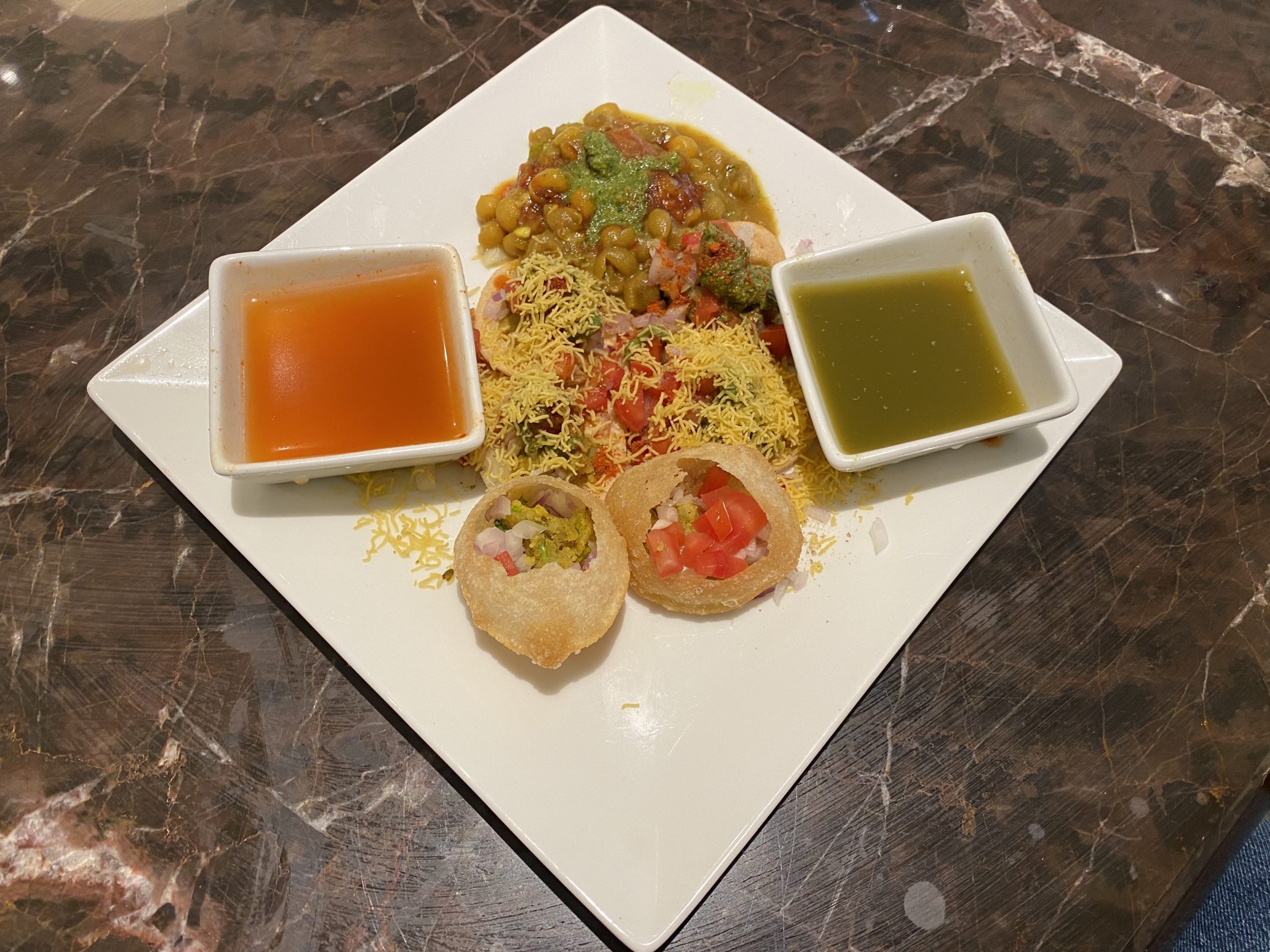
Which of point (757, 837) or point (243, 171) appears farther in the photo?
point (243, 171)

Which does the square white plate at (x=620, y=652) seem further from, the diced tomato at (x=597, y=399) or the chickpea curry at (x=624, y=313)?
the diced tomato at (x=597, y=399)

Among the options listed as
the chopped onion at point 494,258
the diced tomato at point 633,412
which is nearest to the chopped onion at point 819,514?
the diced tomato at point 633,412

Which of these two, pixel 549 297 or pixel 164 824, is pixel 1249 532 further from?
pixel 164 824

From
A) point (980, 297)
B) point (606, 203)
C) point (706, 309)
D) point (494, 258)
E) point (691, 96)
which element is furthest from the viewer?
point (691, 96)

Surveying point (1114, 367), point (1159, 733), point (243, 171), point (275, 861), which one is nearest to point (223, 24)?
point (243, 171)

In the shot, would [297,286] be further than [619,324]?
No

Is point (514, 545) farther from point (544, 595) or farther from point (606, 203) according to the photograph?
point (606, 203)

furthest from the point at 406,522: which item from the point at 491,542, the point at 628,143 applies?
the point at 628,143
